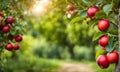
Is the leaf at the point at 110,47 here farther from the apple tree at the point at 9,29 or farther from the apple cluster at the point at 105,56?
the apple tree at the point at 9,29

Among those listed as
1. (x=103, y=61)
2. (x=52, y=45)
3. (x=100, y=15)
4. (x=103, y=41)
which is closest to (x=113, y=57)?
(x=103, y=61)

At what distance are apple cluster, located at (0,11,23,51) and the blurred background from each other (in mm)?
617

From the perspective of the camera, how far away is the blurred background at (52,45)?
36.8 feet

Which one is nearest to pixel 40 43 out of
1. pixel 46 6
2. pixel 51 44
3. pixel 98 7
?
pixel 51 44

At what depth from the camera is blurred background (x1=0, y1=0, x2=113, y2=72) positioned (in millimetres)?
11207

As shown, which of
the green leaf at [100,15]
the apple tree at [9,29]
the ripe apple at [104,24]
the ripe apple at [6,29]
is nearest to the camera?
the ripe apple at [104,24]

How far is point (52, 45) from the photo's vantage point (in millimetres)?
28469

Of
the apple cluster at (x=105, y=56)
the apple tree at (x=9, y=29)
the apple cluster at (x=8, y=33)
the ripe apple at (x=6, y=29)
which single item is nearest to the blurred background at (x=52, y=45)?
the apple tree at (x=9, y=29)

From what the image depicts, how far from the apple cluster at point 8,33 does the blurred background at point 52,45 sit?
0.62 meters

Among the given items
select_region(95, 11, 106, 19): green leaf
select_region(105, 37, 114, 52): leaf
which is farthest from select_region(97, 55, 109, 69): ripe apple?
select_region(95, 11, 106, 19): green leaf

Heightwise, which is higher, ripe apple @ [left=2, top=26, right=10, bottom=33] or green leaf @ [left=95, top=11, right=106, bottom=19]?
ripe apple @ [left=2, top=26, right=10, bottom=33]

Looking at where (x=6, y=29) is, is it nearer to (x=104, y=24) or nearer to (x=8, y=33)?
(x=8, y=33)

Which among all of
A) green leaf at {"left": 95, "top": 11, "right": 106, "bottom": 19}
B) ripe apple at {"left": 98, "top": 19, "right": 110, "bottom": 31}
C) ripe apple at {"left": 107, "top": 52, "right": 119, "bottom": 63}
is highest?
green leaf at {"left": 95, "top": 11, "right": 106, "bottom": 19}

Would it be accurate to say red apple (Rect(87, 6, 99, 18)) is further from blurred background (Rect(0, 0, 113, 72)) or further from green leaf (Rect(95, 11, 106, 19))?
blurred background (Rect(0, 0, 113, 72))
